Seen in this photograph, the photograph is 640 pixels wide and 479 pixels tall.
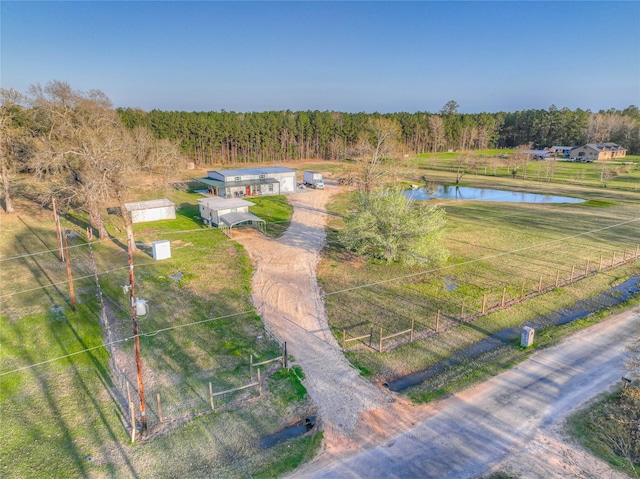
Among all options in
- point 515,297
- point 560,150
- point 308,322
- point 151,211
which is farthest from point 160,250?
point 560,150

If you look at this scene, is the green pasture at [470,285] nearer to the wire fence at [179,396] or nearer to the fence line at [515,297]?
the fence line at [515,297]

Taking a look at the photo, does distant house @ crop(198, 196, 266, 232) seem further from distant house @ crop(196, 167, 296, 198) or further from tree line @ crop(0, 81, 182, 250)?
distant house @ crop(196, 167, 296, 198)

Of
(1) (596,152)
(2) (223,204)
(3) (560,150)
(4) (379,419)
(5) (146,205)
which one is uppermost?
(3) (560,150)

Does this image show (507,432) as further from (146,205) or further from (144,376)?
(146,205)

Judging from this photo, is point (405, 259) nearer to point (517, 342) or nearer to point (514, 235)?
point (517, 342)

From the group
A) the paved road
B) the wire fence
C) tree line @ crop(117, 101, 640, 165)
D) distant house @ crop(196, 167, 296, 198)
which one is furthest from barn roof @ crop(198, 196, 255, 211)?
tree line @ crop(117, 101, 640, 165)

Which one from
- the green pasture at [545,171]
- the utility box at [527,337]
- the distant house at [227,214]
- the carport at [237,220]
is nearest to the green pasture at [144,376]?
the carport at [237,220]

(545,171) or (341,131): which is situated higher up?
(341,131)
